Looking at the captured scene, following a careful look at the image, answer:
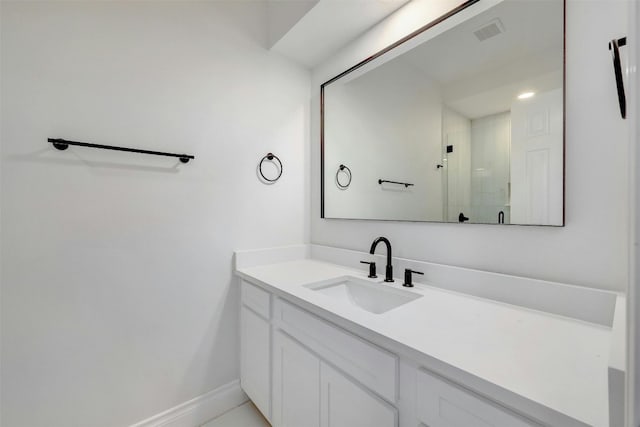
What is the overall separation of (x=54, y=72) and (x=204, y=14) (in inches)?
32.3

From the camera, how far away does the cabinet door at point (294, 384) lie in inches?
42.2

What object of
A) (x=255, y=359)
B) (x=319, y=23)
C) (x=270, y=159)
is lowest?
(x=255, y=359)

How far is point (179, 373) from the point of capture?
147cm

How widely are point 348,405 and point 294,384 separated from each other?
0.34 metres

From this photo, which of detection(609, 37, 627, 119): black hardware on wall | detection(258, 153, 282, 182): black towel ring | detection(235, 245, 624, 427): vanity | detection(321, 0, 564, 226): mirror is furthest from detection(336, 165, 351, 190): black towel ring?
detection(609, 37, 627, 119): black hardware on wall

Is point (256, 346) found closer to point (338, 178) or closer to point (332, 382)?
point (332, 382)

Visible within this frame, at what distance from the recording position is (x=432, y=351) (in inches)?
27.7

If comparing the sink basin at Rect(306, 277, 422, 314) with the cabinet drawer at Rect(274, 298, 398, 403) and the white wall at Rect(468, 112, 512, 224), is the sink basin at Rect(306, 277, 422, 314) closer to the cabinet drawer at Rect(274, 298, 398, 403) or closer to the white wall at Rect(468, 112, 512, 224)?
the cabinet drawer at Rect(274, 298, 398, 403)

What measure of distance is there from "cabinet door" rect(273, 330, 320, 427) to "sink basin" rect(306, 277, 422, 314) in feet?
0.99

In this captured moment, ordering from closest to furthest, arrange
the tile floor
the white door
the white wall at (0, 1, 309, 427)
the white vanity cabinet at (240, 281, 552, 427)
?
the white vanity cabinet at (240, 281, 552, 427)
the white door
the white wall at (0, 1, 309, 427)
the tile floor

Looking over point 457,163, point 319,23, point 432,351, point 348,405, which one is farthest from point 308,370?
point 319,23

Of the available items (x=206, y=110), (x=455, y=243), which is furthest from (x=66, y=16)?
(x=455, y=243)

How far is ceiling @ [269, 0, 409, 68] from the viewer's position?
1464mm

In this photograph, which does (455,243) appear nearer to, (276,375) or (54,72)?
(276,375)
